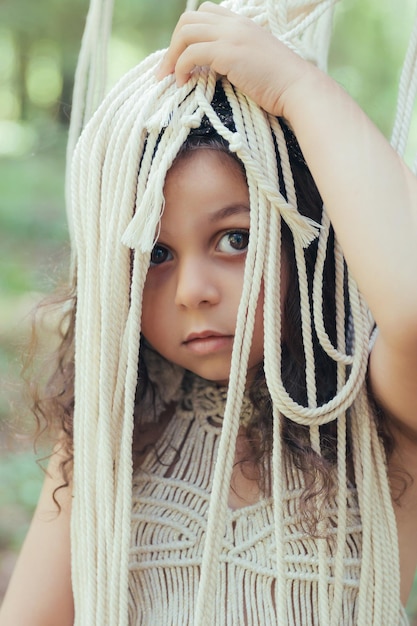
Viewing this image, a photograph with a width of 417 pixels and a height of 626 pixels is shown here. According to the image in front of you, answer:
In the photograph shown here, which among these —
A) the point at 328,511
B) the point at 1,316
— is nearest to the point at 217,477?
the point at 328,511

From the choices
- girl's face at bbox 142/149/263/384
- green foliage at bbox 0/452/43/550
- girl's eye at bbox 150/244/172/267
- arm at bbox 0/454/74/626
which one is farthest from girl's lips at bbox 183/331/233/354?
green foliage at bbox 0/452/43/550

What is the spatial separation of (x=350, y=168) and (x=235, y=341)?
263mm

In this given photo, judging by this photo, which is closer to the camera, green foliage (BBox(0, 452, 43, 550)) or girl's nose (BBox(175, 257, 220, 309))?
girl's nose (BBox(175, 257, 220, 309))

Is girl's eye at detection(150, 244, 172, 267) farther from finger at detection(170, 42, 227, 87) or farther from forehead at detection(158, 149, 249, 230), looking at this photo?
finger at detection(170, 42, 227, 87)

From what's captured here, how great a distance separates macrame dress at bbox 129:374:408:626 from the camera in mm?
1202

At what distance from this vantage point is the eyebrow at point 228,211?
1.15m

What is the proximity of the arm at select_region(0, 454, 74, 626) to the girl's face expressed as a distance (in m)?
0.40

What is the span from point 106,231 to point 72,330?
0.29 m

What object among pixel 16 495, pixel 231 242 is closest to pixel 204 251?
pixel 231 242

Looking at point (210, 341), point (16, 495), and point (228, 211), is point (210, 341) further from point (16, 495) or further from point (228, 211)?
Result: point (16, 495)

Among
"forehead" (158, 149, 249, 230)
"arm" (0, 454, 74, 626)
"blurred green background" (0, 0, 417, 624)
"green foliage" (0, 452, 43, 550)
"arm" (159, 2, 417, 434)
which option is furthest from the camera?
"blurred green background" (0, 0, 417, 624)

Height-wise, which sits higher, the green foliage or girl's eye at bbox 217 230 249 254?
the green foliage

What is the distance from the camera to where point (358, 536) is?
4.01 ft

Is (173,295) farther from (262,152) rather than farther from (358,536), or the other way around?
(358,536)
